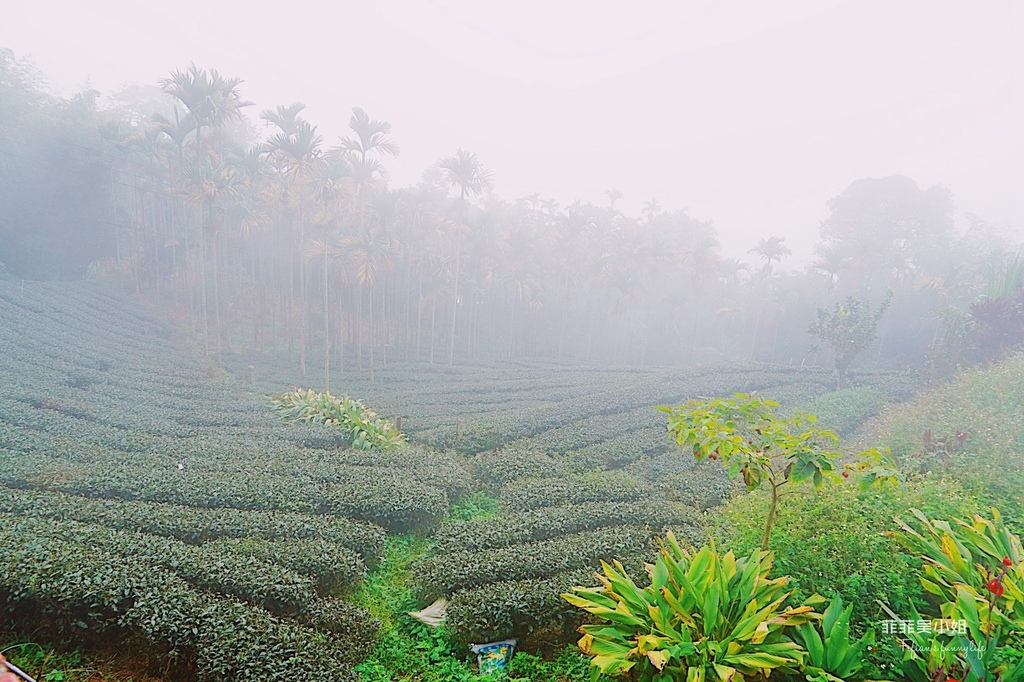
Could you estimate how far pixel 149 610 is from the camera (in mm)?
3996

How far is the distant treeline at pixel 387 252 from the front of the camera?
20.9 m

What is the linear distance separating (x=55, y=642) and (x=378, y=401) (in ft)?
45.2

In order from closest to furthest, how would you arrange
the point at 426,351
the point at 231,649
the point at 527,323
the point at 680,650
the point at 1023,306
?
the point at 680,650 < the point at 231,649 < the point at 1023,306 < the point at 426,351 < the point at 527,323

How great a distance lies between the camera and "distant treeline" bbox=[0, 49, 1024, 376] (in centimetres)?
2091

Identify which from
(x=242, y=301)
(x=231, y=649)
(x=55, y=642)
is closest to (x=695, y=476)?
(x=231, y=649)

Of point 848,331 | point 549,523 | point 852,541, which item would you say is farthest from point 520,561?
point 848,331

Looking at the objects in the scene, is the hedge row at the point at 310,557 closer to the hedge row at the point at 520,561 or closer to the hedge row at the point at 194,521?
the hedge row at the point at 194,521

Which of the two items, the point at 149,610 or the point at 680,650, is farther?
the point at 149,610

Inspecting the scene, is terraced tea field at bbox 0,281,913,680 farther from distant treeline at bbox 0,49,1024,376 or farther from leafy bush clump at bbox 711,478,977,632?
distant treeline at bbox 0,49,1024,376

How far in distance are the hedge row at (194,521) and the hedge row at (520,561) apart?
0.99 m

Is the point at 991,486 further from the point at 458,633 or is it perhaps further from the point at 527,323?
the point at 527,323

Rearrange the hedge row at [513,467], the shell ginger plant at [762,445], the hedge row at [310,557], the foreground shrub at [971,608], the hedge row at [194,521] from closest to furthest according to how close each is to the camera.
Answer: the foreground shrub at [971,608] → the shell ginger plant at [762,445] → the hedge row at [310,557] → the hedge row at [194,521] → the hedge row at [513,467]

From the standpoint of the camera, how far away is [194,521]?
604 cm

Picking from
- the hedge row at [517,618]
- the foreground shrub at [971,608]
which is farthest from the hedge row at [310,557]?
the foreground shrub at [971,608]
